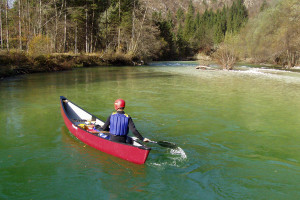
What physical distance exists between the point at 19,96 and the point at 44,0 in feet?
96.9

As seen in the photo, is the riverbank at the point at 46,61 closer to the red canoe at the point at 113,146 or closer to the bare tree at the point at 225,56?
the bare tree at the point at 225,56

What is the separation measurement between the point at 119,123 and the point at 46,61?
2534 cm

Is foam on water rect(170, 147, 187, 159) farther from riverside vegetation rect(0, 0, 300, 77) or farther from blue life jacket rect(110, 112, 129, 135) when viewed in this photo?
riverside vegetation rect(0, 0, 300, 77)

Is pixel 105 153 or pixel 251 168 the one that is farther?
pixel 105 153

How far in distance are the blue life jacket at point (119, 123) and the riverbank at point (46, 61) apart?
62.6ft

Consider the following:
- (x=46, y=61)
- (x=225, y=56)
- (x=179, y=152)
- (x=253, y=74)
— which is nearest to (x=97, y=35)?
(x=46, y=61)

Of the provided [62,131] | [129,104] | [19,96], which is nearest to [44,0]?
[19,96]

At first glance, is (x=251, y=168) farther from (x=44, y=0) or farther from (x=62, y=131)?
(x=44, y=0)

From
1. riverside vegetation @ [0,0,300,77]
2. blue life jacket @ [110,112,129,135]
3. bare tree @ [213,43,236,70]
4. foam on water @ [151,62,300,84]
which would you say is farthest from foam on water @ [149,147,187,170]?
bare tree @ [213,43,236,70]

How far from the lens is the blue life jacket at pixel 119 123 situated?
6152mm

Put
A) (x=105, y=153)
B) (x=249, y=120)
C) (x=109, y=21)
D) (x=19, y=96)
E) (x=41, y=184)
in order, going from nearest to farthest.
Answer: (x=41, y=184) < (x=105, y=153) < (x=249, y=120) < (x=19, y=96) < (x=109, y=21)

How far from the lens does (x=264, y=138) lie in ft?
26.8

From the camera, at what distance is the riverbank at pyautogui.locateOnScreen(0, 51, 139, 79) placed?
2398 centimetres

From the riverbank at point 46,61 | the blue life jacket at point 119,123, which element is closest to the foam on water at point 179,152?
the blue life jacket at point 119,123
